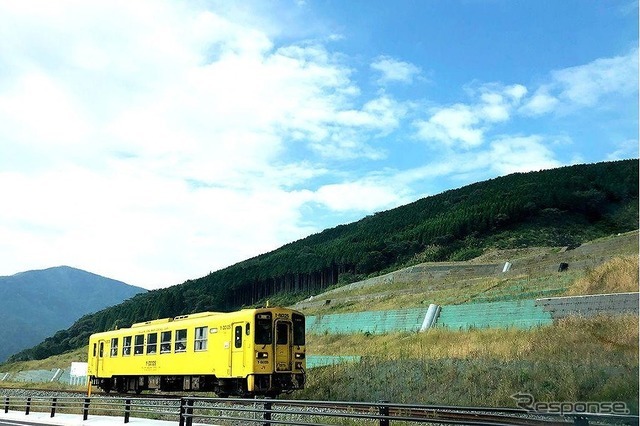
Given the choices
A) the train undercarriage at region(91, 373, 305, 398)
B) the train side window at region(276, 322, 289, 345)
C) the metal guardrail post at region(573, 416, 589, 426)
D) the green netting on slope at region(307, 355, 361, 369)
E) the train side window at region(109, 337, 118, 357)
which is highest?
the train side window at region(276, 322, 289, 345)

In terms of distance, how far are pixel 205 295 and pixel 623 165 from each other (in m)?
98.7

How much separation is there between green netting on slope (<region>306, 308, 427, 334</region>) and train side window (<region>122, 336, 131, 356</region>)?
55.4ft

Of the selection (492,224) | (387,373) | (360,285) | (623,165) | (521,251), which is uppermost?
(623,165)

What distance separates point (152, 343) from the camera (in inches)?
1091

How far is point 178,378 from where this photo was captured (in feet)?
85.9

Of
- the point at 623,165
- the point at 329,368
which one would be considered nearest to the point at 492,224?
the point at 623,165

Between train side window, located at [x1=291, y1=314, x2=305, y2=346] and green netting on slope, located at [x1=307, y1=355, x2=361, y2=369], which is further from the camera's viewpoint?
green netting on slope, located at [x1=307, y1=355, x2=361, y2=369]

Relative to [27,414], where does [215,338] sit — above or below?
above

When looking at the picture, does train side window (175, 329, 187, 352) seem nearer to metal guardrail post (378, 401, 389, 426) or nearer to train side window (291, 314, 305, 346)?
train side window (291, 314, 305, 346)

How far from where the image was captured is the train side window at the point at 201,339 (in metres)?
24.4

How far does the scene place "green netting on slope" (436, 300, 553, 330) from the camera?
3064cm

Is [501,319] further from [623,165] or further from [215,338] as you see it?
[623,165]

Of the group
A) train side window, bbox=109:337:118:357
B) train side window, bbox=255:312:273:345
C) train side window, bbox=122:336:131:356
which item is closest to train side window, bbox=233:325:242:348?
train side window, bbox=255:312:273:345

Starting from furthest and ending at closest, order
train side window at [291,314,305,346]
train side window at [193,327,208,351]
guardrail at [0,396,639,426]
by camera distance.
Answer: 1. train side window at [193,327,208,351]
2. train side window at [291,314,305,346]
3. guardrail at [0,396,639,426]
